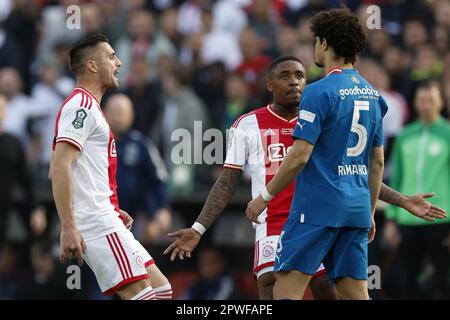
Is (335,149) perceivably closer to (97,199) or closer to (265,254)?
(265,254)

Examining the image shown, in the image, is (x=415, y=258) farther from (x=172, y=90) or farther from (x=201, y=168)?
(x=172, y=90)

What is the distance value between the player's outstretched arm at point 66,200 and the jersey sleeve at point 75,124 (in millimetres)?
54

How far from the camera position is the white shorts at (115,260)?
7.84 meters

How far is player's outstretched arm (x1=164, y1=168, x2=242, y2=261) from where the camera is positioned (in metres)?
8.40

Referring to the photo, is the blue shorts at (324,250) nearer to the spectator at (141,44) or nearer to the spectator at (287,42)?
the spectator at (287,42)

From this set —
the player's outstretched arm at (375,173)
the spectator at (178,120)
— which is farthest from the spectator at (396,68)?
the player's outstretched arm at (375,173)

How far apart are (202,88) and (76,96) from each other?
753 centimetres

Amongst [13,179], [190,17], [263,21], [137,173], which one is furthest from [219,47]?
[13,179]

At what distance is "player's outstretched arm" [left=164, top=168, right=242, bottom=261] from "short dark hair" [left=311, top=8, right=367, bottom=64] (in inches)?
61.0

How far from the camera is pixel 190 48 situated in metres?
16.3
